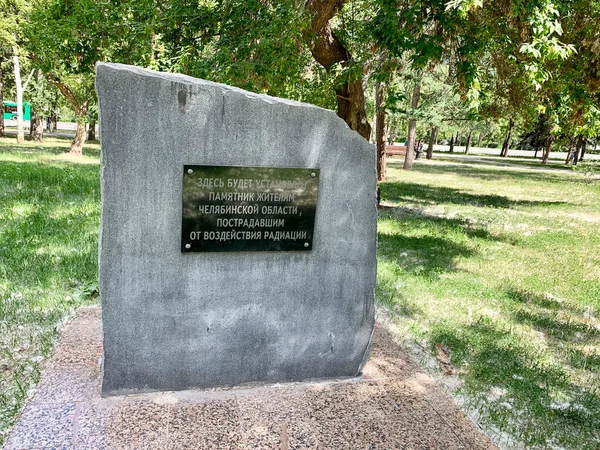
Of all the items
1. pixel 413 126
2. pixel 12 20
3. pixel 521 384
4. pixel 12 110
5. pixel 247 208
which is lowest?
pixel 521 384

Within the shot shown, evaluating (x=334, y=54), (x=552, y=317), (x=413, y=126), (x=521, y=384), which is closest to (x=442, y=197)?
(x=334, y=54)

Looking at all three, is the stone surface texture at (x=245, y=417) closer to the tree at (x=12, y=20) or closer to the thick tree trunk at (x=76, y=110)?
the tree at (x=12, y=20)

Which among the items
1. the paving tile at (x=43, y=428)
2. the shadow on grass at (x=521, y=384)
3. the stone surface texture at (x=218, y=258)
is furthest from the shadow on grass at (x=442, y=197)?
the paving tile at (x=43, y=428)

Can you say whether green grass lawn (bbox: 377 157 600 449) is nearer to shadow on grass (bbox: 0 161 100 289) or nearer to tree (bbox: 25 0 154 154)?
shadow on grass (bbox: 0 161 100 289)

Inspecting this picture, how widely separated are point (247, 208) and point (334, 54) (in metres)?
7.08

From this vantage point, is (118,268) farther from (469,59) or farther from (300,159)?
(469,59)

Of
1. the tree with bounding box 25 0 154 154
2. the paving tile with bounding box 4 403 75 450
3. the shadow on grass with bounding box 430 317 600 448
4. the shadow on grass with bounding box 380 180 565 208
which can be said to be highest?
the tree with bounding box 25 0 154 154

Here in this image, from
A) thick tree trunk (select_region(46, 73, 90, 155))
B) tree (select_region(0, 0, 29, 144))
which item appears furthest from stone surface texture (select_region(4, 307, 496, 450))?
thick tree trunk (select_region(46, 73, 90, 155))

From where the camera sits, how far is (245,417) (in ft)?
10.1

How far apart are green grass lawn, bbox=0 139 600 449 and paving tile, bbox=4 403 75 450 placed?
12cm

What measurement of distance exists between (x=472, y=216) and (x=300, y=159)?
9939 millimetres

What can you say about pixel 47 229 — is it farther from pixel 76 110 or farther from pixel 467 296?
pixel 76 110

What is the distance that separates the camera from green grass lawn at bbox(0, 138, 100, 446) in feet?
11.9

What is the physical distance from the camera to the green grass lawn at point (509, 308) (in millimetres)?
3645
